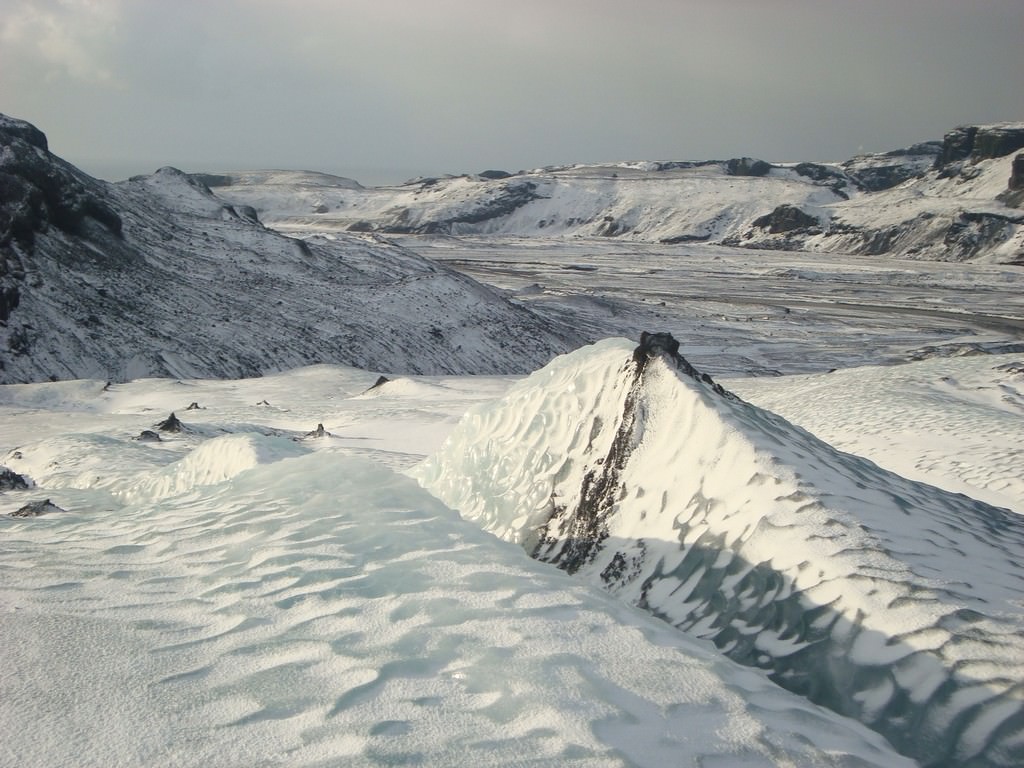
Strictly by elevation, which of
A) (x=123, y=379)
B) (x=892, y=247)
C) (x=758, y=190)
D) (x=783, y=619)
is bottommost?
(x=123, y=379)

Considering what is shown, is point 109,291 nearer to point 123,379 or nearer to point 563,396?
point 123,379

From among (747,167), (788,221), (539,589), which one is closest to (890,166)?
(747,167)

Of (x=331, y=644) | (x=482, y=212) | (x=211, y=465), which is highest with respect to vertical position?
(x=482, y=212)

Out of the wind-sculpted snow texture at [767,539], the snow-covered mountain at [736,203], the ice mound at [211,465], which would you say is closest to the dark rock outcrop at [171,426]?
the ice mound at [211,465]

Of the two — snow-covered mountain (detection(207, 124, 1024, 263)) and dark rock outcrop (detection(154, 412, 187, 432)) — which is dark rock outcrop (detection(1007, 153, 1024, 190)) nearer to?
snow-covered mountain (detection(207, 124, 1024, 263))

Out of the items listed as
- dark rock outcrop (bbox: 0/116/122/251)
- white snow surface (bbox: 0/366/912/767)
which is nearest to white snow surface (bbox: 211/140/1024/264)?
dark rock outcrop (bbox: 0/116/122/251)

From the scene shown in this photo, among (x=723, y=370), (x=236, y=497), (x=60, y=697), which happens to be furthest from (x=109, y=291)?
(x=60, y=697)

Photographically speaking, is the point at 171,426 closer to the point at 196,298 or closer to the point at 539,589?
the point at 539,589
